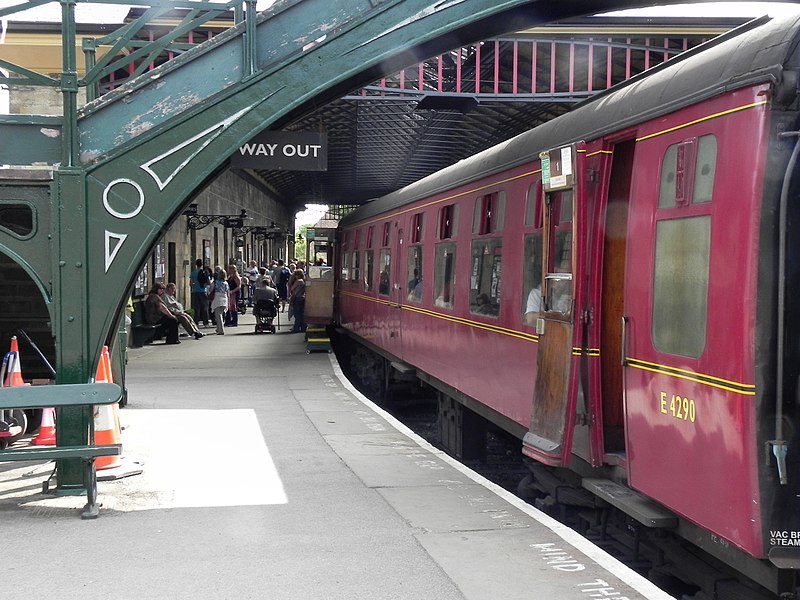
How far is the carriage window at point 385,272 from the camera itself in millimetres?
14203

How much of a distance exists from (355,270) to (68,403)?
1193 cm

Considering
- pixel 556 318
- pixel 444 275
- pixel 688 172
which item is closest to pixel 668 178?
pixel 688 172

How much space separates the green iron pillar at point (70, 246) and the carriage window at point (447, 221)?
430 centimetres

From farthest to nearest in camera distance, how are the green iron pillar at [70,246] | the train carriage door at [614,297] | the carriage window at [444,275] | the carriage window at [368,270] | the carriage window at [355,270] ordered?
the carriage window at [355,270]
the carriage window at [368,270]
the carriage window at [444,275]
the green iron pillar at [70,246]
the train carriage door at [614,297]

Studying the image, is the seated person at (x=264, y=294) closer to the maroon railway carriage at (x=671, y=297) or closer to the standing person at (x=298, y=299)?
the standing person at (x=298, y=299)

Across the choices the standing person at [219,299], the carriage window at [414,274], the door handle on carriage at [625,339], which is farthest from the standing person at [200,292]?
the door handle on carriage at [625,339]

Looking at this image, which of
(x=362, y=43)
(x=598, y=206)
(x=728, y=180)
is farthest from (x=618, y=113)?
(x=362, y=43)

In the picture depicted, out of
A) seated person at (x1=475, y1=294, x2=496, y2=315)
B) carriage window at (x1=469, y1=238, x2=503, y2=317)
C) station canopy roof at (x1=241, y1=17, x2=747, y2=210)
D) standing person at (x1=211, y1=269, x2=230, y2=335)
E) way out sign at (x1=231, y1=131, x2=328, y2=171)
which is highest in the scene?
station canopy roof at (x1=241, y1=17, x2=747, y2=210)

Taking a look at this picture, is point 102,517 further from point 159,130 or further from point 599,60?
point 599,60

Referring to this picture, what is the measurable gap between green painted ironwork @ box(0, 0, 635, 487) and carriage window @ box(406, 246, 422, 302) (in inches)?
191

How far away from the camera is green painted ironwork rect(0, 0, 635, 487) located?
6.73 metres

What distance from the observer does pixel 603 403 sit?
236 inches

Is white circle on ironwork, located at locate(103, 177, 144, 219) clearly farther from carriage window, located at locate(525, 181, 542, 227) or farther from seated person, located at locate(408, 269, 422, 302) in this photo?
seated person, located at locate(408, 269, 422, 302)

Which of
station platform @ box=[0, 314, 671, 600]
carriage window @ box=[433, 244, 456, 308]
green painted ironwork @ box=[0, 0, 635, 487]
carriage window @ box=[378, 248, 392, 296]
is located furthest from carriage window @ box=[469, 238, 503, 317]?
carriage window @ box=[378, 248, 392, 296]
